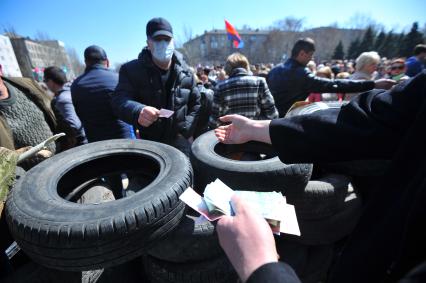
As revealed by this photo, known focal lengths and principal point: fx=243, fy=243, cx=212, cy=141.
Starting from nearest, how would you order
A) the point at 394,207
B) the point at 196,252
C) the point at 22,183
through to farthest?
the point at 394,207 < the point at 22,183 < the point at 196,252

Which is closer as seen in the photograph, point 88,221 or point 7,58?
point 88,221

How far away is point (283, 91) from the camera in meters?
4.03

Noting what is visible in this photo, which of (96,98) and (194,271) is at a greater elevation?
(96,98)

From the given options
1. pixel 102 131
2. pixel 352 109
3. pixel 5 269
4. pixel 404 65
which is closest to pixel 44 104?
pixel 102 131

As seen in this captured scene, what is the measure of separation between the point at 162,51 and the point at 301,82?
7.37 ft

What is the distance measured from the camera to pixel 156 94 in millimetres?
2773

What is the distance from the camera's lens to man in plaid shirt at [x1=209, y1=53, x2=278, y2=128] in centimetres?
345

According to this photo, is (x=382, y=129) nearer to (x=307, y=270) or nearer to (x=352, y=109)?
(x=352, y=109)

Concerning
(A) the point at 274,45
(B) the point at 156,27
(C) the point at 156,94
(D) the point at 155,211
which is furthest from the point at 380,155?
(A) the point at 274,45

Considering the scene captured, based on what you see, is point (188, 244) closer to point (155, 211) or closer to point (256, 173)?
point (155, 211)

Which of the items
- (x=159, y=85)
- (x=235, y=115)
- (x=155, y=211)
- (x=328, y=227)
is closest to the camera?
(x=155, y=211)

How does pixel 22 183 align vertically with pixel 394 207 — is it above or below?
below

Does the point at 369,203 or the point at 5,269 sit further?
the point at 5,269

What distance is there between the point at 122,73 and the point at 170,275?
6.97 feet
